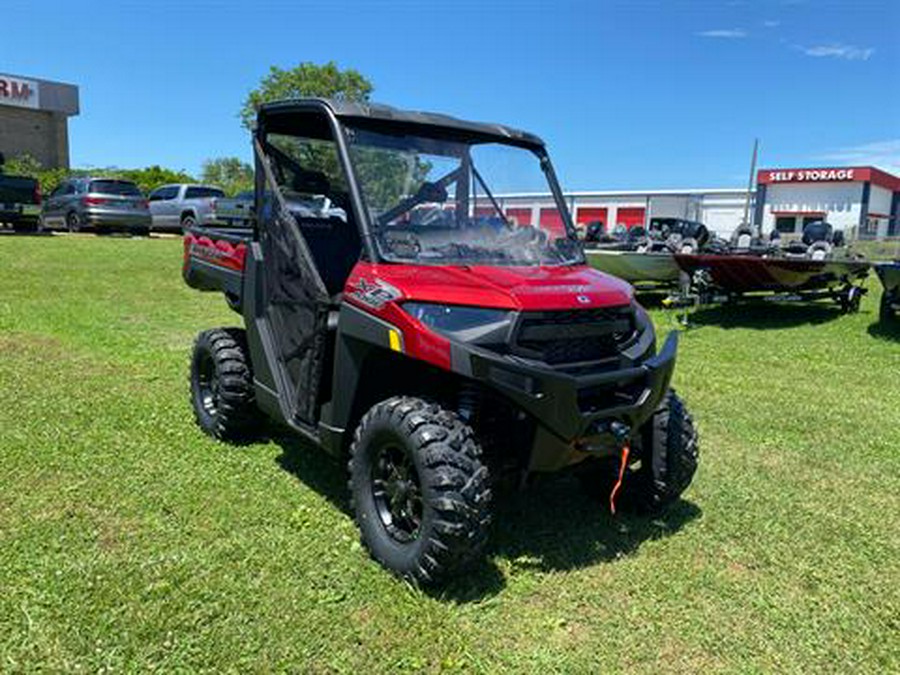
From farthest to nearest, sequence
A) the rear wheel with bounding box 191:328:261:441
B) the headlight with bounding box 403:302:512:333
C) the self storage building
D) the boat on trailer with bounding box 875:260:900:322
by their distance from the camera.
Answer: the self storage building
the boat on trailer with bounding box 875:260:900:322
the rear wheel with bounding box 191:328:261:441
the headlight with bounding box 403:302:512:333

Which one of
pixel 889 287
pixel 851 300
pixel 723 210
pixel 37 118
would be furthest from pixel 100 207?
pixel 723 210

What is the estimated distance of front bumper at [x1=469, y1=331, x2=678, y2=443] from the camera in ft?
9.68

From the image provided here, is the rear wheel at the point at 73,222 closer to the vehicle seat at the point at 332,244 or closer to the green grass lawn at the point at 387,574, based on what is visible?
the green grass lawn at the point at 387,574

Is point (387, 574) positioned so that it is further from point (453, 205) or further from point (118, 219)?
point (118, 219)

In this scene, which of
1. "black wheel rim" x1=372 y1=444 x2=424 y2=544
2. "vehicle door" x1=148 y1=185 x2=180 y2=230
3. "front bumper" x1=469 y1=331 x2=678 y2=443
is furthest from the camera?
"vehicle door" x1=148 y1=185 x2=180 y2=230

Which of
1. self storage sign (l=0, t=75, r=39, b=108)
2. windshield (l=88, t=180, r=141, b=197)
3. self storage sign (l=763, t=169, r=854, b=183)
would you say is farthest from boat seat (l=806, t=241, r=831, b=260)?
self storage sign (l=763, t=169, r=854, b=183)

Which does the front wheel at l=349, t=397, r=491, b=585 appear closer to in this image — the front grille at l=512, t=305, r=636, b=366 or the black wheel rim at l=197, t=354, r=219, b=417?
the front grille at l=512, t=305, r=636, b=366

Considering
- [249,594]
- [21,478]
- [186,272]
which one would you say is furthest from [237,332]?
[249,594]

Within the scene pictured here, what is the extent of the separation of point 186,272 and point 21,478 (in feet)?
6.52

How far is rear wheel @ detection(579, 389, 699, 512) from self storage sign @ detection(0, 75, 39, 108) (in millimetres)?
41917

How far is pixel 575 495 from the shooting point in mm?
4332

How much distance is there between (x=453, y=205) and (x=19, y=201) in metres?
17.3

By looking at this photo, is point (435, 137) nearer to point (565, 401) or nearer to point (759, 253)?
point (565, 401)

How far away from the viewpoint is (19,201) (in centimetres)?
1764
